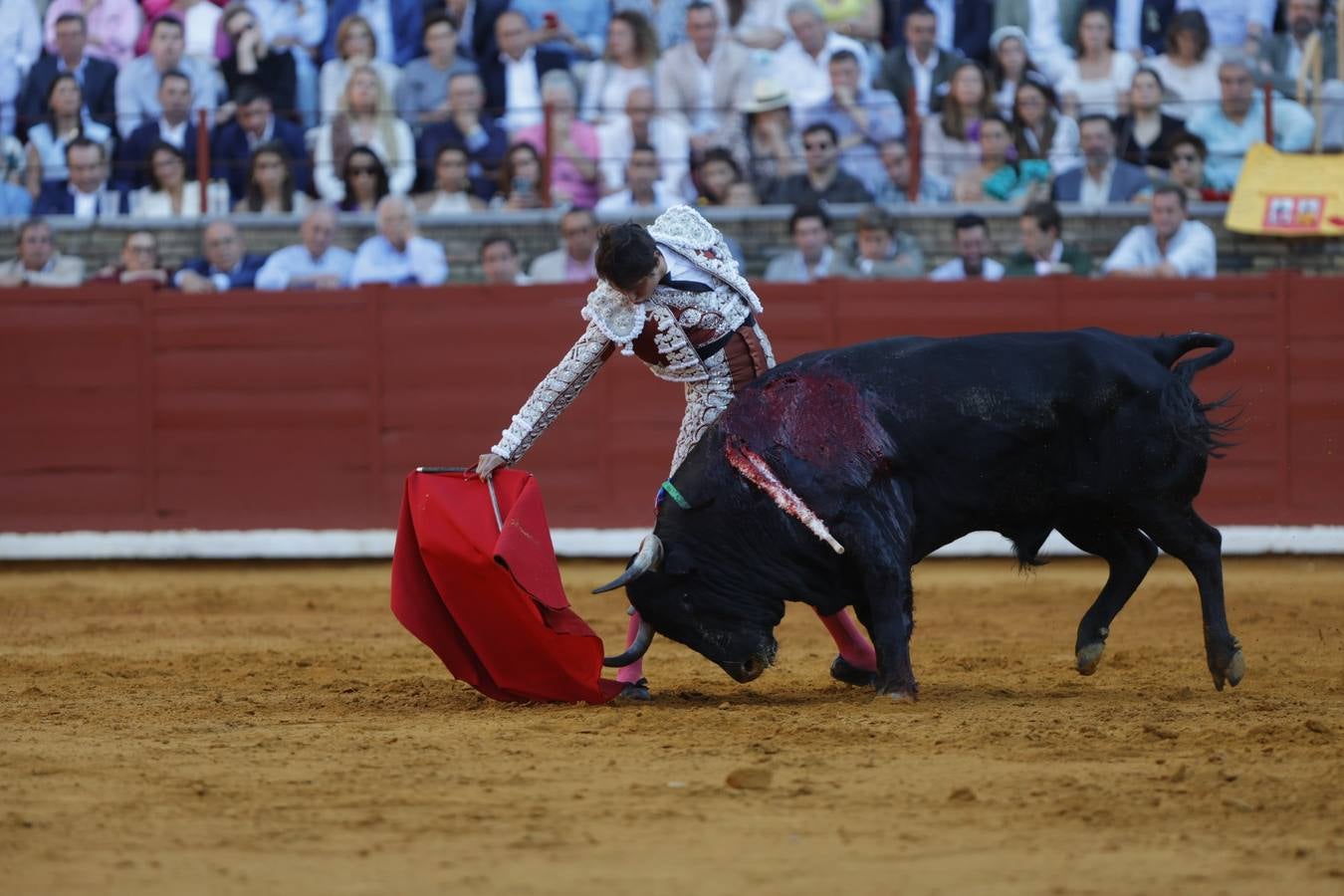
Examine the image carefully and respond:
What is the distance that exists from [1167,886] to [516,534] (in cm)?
228

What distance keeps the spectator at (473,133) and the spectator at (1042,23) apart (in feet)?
8.90

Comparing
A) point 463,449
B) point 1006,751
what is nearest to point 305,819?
point 1006,751

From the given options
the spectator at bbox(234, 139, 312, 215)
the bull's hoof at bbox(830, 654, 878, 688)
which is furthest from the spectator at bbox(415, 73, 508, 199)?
the bull's hoof at bbox(830, 654, 878, 688)

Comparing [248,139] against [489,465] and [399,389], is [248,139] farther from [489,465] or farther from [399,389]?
[489,465]

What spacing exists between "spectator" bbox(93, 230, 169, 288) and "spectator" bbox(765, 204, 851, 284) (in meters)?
3.15

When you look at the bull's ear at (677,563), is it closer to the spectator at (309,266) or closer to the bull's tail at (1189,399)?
the bull's tail at (1189,399)

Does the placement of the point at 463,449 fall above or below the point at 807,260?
below

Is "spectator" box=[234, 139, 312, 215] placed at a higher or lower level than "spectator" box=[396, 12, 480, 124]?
lower

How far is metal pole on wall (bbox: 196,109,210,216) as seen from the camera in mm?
9680

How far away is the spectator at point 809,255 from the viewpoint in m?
9.19

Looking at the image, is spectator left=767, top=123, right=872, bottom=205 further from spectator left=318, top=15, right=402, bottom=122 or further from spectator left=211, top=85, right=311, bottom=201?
spectator left=211, top=85, right=311, bottom=201

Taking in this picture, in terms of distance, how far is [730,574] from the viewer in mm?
4754

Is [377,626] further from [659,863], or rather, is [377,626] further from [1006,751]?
[659,863]

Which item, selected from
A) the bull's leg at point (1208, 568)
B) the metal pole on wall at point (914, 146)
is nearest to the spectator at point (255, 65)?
the metal pole on wall at point (914, 146)
